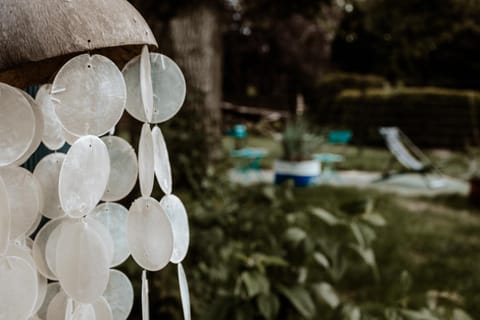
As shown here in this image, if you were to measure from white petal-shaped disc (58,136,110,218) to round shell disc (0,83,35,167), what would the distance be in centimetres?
3

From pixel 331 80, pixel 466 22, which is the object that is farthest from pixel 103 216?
pixel 331 80

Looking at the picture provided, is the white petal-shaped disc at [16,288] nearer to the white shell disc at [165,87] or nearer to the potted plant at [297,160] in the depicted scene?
the white shell disc at [165,87]

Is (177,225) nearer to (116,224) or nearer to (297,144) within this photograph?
(116,224)

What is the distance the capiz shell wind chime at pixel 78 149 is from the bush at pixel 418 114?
9461 mm

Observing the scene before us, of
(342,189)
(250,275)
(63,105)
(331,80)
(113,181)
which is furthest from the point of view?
(331,80)

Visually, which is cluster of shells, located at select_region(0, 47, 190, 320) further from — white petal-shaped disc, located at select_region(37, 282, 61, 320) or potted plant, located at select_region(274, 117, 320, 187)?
potted plant, located at select_region(274, 117, 320, 187)

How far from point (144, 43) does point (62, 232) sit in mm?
172

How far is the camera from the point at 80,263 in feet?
1.39

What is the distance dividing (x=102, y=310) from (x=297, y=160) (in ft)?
16.2

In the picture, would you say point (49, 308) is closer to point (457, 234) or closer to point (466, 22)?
point (457, 234)

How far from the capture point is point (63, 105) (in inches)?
16.2

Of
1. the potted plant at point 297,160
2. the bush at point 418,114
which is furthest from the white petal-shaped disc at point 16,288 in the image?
the bush at point 418,114

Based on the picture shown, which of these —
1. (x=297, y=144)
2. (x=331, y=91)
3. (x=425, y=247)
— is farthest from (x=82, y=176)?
(x=331, y=91)

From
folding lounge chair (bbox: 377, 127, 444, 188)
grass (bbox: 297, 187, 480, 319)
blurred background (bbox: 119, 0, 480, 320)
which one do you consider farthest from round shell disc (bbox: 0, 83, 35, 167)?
folding lounge chair (bbox: 377, 127, 444, 188)
